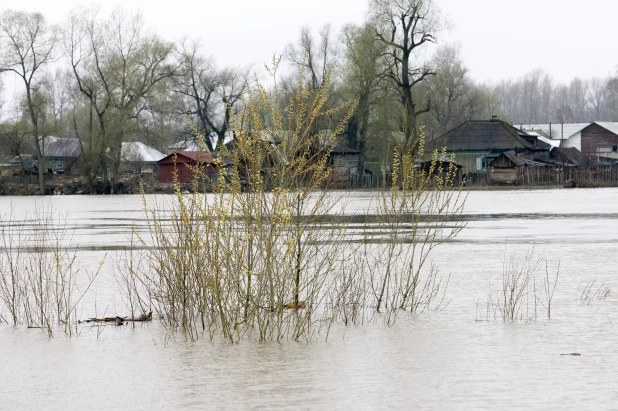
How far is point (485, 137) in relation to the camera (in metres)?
78.0

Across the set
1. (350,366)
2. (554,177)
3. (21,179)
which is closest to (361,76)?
Result: (554,177)

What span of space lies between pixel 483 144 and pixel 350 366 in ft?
230

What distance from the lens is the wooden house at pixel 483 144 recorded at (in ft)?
253

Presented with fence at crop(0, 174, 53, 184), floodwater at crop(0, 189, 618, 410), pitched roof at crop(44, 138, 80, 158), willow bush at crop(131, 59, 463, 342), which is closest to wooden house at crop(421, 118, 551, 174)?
fence at crop(0, 174, 53, 184)

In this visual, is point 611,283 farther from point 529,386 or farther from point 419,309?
point 529,386

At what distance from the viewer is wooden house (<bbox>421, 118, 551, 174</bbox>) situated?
77062 millimetres

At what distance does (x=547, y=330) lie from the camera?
1056 cm

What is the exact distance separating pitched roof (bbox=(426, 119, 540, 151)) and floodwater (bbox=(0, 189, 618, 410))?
6498cm

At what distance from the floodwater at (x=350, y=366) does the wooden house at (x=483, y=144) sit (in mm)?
64997

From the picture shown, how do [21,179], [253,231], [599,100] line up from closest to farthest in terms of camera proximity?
[253,231]
[21,179]
[599,100]

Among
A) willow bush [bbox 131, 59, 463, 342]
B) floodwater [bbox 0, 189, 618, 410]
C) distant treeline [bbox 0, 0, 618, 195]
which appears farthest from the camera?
distant treeline [bbox 0, 0, 618, 195]

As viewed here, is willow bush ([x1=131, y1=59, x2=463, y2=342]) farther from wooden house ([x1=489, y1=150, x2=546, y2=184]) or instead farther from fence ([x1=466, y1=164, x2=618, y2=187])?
wooden house ([x1=489, y1=150, x2=546, y2=184])

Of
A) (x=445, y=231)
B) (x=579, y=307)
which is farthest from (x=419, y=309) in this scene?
(x=445, y=231)

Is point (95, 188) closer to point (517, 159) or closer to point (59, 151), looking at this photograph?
point (59, 151)
